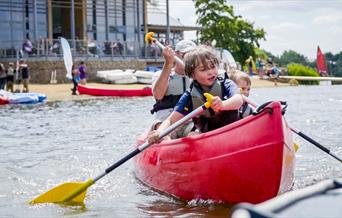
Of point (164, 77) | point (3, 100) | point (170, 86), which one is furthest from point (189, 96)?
point (3, 100)

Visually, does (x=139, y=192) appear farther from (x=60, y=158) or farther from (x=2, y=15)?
(x=2, y=15)

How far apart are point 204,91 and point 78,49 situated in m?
23.6

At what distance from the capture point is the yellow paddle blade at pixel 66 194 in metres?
5.55

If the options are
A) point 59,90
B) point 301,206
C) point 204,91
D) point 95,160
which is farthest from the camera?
point 59,90

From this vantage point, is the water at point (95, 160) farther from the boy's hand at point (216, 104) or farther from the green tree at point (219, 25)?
the green tree at point (219, 25)

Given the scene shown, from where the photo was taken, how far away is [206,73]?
4793mm

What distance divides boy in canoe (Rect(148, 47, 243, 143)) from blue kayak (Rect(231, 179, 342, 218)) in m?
2.66

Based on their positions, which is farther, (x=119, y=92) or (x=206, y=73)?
(x=119, y=92)

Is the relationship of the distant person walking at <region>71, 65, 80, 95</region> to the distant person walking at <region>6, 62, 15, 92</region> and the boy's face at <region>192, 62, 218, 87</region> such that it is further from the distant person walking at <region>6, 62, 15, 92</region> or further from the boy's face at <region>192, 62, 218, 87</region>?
the boy's face at <region>192, 62, 218, 87</region>

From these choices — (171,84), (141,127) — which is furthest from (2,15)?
(171,84)

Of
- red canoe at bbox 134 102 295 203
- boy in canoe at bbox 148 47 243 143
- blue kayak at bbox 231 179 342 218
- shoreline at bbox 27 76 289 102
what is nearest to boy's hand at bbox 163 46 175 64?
boy in canoe at bbox 148 47 243 143

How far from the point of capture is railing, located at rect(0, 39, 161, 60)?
27000 mm

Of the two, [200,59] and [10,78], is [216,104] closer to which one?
[200,59]

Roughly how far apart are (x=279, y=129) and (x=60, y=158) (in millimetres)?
4532
